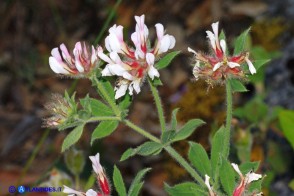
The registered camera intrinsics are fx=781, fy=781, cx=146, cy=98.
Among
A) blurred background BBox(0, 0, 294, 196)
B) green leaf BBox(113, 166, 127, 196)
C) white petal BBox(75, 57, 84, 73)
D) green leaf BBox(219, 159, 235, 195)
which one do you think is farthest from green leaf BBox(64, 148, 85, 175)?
green leaf BBox(219, 159, 235, 195)

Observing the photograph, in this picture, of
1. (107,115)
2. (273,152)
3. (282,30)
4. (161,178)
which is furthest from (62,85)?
(107,115)

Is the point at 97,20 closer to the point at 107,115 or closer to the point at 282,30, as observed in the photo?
the point at 282,30

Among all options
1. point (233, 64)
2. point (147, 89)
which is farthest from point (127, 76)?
point (147, 89)

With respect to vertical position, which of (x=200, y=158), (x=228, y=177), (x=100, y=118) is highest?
(x=100, y=118)

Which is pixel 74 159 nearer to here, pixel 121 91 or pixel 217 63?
pixel 121 91

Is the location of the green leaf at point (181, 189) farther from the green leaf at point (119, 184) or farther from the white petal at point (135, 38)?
the white petal at point (135, 38)

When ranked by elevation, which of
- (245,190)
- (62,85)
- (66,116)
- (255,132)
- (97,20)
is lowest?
(245,190)
